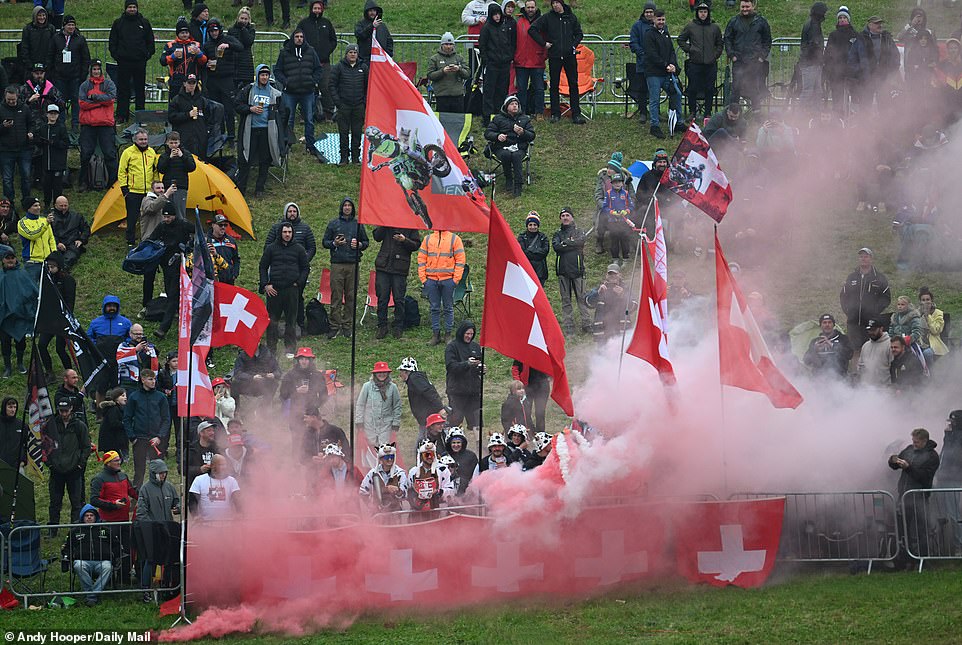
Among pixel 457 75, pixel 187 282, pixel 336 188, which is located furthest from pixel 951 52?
pixel 187 282

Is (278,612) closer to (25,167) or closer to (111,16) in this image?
(25,167)

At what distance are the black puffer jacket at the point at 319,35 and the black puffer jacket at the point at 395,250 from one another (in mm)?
6973

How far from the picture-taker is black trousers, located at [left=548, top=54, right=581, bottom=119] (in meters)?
27.6

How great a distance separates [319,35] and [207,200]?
5.19 m

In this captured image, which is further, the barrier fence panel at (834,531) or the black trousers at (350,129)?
the black trousers at (350,129)

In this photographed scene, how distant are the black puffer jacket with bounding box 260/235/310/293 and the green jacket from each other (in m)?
6.39

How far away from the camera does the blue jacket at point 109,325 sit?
68.1ft

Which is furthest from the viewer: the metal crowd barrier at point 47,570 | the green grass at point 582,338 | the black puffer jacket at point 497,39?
→ the black puffer jacket at point 497,39

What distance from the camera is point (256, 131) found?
84.4 ft

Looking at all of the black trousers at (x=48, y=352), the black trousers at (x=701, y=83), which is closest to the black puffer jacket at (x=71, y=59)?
the black trousers at (x=48, y=352)

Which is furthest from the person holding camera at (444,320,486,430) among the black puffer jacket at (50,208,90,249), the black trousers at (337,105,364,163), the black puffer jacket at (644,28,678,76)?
the black puffer jacket at (644,28,678,76)

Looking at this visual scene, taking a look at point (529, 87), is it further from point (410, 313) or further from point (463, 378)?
point (463, 378)

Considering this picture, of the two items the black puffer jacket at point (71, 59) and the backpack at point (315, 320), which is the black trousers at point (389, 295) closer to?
the backpack at point (315, 320)

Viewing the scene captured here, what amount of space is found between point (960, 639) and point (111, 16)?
2606 cm
